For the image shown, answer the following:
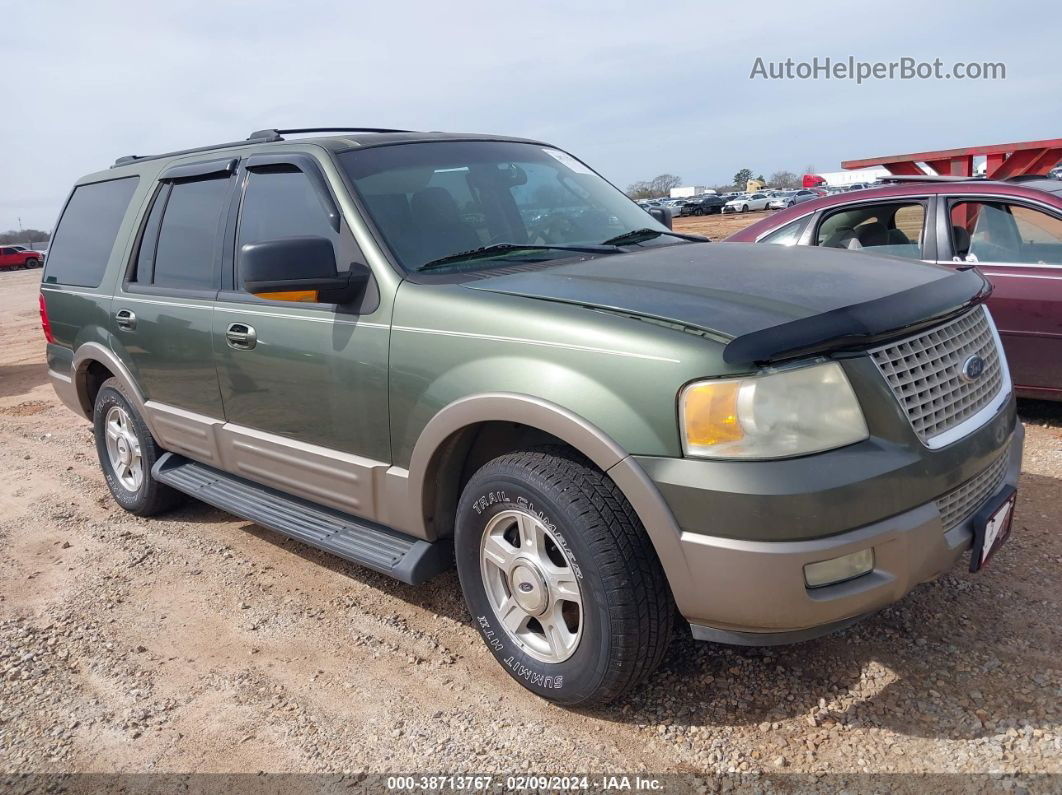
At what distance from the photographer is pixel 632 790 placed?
2490 mm

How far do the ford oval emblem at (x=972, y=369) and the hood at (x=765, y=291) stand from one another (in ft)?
0.58

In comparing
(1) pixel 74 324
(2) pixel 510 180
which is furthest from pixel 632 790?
(1) pixel 74 324

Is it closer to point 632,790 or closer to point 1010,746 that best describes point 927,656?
point 1010,746

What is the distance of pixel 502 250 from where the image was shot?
339 cm

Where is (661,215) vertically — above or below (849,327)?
above

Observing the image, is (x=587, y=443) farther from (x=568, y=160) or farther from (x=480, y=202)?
(x=568, y=160)

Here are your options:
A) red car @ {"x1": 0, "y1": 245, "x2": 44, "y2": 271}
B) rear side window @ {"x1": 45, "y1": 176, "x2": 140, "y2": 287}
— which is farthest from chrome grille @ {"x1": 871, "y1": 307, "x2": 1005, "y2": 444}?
red car @ {"x1": 0, "y1": 245, "x2": 44, "y2": 271}

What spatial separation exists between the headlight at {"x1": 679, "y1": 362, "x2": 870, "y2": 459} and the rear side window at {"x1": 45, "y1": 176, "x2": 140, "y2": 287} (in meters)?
3.80

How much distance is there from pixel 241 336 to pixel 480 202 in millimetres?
1186

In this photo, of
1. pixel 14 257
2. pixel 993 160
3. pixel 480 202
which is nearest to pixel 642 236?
pixel 480 202

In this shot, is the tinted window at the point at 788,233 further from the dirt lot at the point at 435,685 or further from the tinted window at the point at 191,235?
the tinted window at the point at 191,235

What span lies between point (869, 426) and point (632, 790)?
125 cm

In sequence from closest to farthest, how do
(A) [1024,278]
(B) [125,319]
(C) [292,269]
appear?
(C) [292,269], (B) [125,319], (A) [1024,278]

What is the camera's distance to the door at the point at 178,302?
4004 millimetres
